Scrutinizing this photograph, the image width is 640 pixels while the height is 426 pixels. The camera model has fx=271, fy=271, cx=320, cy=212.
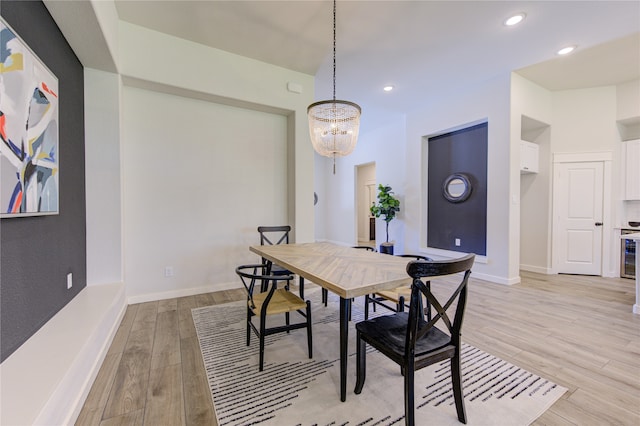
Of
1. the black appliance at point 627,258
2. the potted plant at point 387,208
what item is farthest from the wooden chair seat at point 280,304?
the black appliance at point 627,258

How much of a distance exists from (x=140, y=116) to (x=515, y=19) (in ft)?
13.9

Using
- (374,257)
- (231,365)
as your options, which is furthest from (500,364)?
(231,365)

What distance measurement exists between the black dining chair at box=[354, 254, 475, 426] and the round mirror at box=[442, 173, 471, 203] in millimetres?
3628

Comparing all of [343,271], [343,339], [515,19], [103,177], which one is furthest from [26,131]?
[515,19]

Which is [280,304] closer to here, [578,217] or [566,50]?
[566,50]

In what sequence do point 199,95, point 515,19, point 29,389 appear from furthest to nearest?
1. point 199,95
2. point 515,19
3. point 29,389

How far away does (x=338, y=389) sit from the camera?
1.68 meters

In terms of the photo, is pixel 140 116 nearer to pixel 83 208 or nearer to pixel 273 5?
pixel 83 208

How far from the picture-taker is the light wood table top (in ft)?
4.84

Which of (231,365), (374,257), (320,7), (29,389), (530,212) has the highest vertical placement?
(320,7)

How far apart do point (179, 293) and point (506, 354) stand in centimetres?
343

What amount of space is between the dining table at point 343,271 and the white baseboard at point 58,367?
1275mm

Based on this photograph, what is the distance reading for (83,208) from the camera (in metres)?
2.64

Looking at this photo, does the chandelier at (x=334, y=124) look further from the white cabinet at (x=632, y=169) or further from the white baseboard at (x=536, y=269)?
the white cabinet at (x=632, y=169)
